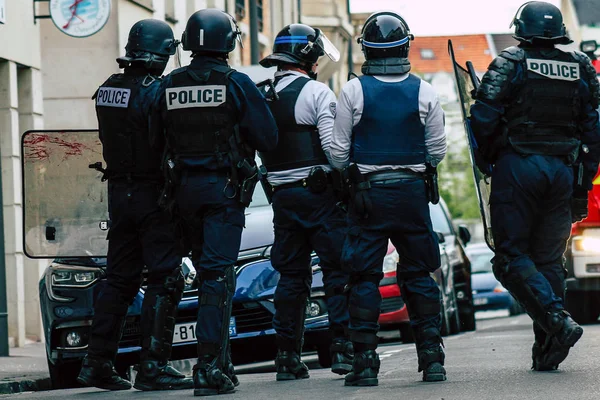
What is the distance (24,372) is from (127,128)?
372cm

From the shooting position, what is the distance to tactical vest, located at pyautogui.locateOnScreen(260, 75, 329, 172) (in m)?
8.82

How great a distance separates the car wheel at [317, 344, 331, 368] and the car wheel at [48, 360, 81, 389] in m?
1.63

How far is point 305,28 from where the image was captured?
358 inches

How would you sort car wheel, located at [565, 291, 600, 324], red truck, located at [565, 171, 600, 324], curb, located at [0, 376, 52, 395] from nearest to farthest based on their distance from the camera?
curb, located at [0, 376, 52, 395], red truck, located at [565, 171, 600, 324], car wheel, located at [565, 291, 600, 324]

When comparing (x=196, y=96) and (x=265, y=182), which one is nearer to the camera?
(x=196, y=96)

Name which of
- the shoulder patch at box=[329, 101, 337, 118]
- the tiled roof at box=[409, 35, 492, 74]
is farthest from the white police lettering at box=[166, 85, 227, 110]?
the tiled roof at box=[409, 35, 492, 74]

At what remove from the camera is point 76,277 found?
32.7ft

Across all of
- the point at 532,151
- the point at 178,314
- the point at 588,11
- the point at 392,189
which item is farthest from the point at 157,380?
the point at 588,11

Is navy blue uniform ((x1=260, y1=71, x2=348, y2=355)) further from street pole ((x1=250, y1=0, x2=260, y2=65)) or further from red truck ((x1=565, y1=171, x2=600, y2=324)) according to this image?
street pole ((x1=250, y1=0, x2=260, y2=65))

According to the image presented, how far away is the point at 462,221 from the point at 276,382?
241ft

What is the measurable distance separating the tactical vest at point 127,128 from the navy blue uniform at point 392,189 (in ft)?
3.81

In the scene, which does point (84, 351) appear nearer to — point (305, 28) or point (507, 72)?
point (305, 28)

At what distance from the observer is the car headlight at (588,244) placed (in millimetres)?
14016

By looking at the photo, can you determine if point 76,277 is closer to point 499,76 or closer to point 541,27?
point 499,76
